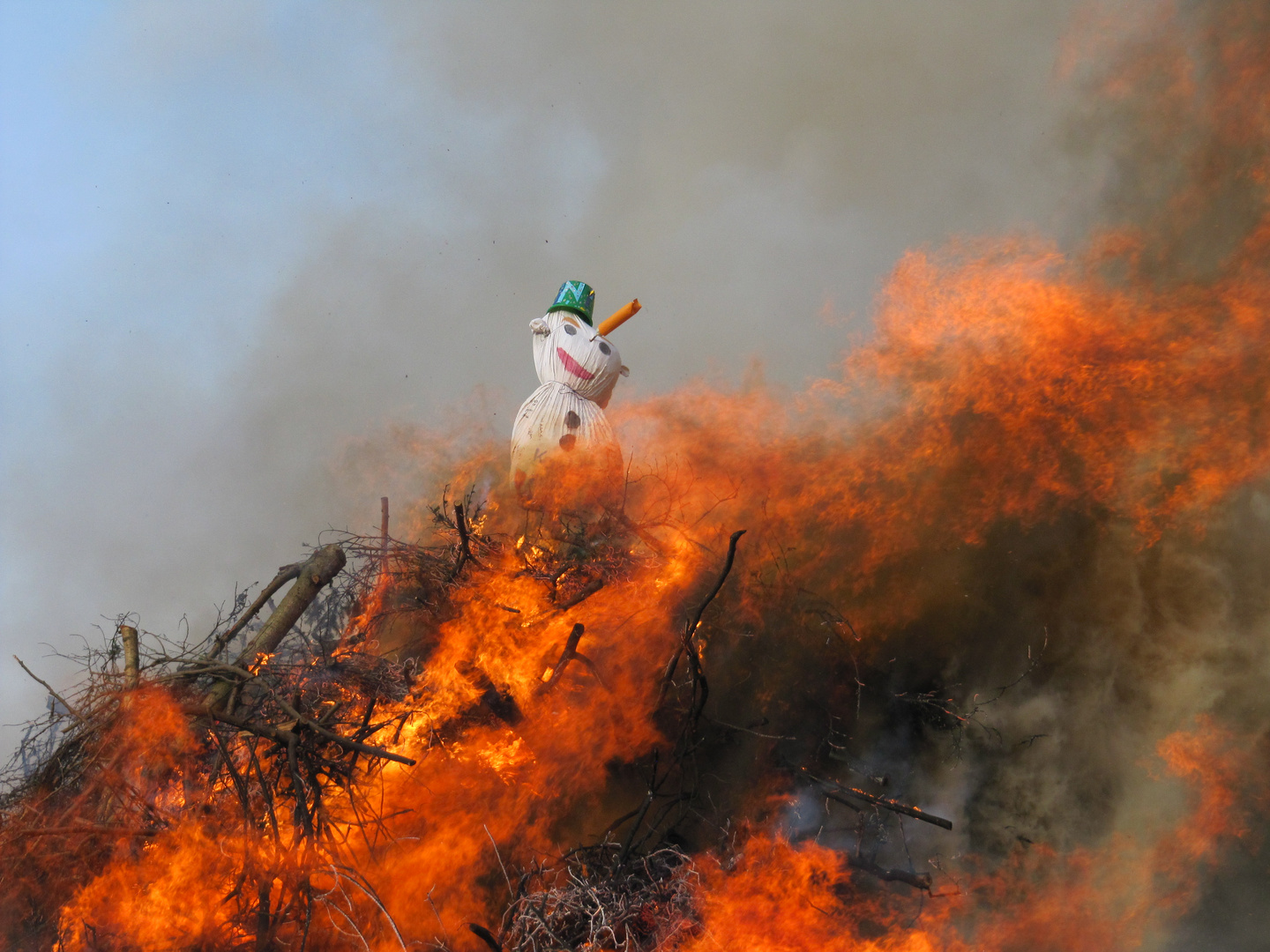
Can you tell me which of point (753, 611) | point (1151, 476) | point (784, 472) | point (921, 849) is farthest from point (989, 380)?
point (921, 849)

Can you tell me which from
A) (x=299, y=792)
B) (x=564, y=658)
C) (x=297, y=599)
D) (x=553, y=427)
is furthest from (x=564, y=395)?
(x=299, y=792)

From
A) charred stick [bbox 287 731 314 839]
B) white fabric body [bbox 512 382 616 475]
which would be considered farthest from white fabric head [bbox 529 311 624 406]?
charred stick [bbox 287 731 314 839]

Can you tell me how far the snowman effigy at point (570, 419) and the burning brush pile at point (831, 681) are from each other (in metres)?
0.22

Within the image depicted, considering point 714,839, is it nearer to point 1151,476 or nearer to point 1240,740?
point 1240,740

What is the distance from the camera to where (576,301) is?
8.87 meters

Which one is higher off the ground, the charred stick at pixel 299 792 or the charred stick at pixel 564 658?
the charred stick at pixel 564 658

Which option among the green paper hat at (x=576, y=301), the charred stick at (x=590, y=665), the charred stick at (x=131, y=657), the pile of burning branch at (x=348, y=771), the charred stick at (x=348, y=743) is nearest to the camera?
the charred stick at (x=348, y=743)

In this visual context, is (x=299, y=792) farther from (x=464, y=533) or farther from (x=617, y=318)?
(x=617, y=318)

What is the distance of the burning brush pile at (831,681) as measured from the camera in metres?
5.68

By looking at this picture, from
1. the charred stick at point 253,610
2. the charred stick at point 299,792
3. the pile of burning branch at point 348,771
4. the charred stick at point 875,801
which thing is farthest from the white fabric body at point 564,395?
the charred stick at point 875,801

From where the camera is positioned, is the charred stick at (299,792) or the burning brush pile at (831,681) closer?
the charred stick at (299,792)

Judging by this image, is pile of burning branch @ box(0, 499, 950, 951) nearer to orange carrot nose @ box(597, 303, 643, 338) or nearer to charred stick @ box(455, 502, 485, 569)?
charred stick @ box(455, 502, 485, 569)

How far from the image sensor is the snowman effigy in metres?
8.02

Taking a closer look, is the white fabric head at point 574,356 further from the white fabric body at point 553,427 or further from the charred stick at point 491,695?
the charred stick at point 491,695
